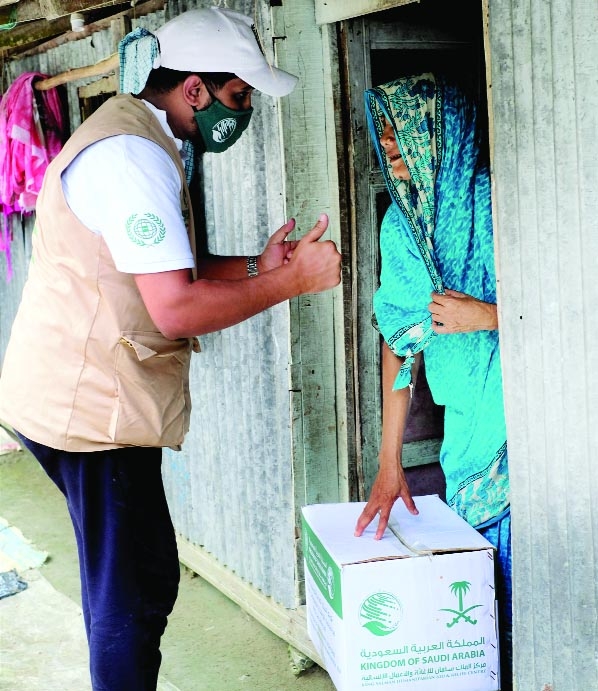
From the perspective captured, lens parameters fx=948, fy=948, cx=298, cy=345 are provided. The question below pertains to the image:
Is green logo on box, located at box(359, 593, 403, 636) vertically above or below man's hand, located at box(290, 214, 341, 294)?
below

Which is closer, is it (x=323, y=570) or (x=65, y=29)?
(x=323, y=570)

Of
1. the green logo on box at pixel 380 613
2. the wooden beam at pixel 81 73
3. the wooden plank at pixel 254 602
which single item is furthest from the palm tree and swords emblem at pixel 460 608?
the wooden beam at pixel 81 73

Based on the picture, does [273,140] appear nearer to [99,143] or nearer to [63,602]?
[99,143]

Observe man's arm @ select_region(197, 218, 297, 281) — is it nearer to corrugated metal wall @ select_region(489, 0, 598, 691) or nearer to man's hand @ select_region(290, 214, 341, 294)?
man's hand @ select_region(290, 214, 341, 294)

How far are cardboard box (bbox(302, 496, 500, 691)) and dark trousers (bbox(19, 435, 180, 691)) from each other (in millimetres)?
494

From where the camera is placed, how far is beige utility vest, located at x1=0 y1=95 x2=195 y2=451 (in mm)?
2375

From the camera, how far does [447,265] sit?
279 centimetres

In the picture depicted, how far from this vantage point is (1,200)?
5.68m

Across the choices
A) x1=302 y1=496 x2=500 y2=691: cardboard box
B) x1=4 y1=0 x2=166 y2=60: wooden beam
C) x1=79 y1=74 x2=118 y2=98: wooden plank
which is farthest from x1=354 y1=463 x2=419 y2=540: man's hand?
x1=79 y1=74 x2=118 y2=98: wooden plank

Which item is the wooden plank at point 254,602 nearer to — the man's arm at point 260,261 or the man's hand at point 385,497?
the man's hand at point 385,497

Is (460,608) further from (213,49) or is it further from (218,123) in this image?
(213,49)

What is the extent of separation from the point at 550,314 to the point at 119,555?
4.20 feet

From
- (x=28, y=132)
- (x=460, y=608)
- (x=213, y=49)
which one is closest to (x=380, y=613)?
(x=460, y=608)

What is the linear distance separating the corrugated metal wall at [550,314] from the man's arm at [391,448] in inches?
26.7
